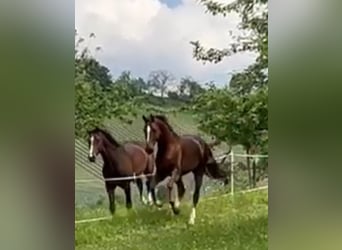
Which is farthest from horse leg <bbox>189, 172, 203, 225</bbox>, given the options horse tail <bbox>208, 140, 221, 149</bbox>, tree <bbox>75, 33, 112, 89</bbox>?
tree <bbox>75, 33, 112, 89</bbox>

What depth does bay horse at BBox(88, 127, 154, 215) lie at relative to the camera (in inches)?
64.7

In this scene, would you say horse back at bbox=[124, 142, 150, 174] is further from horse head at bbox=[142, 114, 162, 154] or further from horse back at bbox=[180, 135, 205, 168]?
horse back at bbox=[180, 135, 205, 168]

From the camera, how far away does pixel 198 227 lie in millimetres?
1736

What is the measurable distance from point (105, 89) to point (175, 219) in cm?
51

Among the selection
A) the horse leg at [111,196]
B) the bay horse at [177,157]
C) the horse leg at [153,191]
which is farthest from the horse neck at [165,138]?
the horse leg at [111,196]

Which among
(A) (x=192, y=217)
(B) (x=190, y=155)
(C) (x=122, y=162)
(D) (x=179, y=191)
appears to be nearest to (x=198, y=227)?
(A) (x=192, y=217)

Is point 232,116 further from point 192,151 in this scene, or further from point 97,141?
point 97,141

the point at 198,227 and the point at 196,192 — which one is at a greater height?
the point at 196,192

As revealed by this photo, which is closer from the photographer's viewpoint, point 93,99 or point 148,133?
point 93,99

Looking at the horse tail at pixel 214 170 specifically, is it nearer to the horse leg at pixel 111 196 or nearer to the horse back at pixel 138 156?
the horse back at pixel 138 156

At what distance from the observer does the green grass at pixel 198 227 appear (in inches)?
65.2

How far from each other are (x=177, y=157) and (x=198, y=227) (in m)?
0.26
